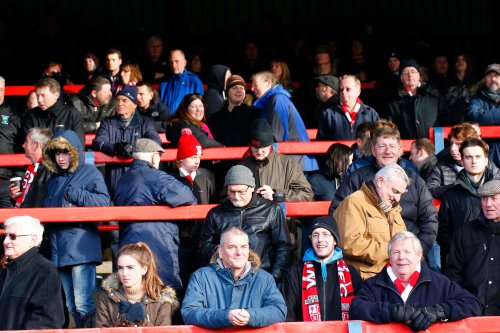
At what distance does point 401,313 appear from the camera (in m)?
9.45

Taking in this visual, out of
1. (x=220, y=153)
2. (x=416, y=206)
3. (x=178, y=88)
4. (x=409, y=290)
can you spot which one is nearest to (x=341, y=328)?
(x=409, y=290)

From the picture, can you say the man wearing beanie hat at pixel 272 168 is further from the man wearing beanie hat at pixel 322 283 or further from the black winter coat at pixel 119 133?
the man wearing beanie hat at pixel 322 283

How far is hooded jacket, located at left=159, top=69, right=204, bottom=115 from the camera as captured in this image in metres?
16.4

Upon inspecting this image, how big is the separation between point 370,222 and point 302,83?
5992mm

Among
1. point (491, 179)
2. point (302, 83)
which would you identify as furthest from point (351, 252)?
point (302, 83)

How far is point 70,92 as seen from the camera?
16.5 metres

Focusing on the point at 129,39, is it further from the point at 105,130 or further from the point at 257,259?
the point at 257,259

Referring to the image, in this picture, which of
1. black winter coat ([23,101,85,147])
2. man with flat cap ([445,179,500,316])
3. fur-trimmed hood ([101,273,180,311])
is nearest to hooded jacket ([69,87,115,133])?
black winter coat ([23,101,85,147])

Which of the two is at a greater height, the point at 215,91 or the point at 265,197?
the point at 215,91

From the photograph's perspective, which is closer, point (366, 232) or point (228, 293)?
point (228, 293)

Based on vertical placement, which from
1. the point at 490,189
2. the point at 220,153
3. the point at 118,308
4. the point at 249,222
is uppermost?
the point at 220,153

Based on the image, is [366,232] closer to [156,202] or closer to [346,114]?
[156,202]

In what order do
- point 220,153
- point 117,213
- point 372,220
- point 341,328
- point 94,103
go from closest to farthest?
point 341,328
point 372,220
point 117,213
point 220,153
point 94,103

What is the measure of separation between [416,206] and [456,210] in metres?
0.51
